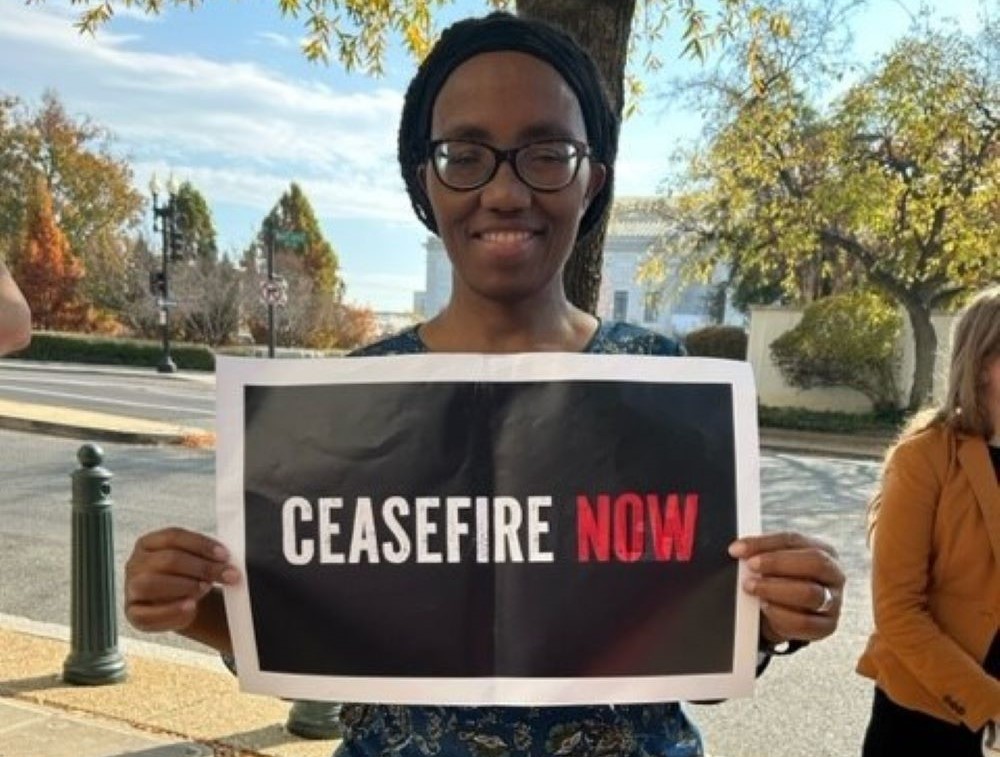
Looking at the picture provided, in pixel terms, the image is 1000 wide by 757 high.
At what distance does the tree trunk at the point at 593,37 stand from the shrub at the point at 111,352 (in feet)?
96.2

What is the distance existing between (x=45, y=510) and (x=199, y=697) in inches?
220

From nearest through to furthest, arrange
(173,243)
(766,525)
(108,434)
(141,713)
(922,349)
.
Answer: (141,713) < (766,525) < (108,434) < (922,349) < (173,243)

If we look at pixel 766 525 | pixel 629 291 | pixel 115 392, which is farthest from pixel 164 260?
pixel 629 291

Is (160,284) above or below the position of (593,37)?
below

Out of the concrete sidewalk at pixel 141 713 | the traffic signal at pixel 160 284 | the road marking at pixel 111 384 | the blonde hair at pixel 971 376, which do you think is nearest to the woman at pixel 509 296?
the blonde hair at pixel 971 376

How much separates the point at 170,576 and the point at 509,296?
59 centimetres

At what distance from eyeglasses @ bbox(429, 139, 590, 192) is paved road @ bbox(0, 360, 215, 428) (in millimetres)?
15484

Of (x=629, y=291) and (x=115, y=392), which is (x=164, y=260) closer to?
(x=115, y=392)

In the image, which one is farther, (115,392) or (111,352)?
(111,352)

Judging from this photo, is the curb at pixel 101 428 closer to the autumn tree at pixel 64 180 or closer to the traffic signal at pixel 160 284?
the traffic signal at pixel 160 284

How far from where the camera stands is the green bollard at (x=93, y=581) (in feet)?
14.8

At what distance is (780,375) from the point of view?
22578mm

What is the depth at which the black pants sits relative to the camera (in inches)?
93.4

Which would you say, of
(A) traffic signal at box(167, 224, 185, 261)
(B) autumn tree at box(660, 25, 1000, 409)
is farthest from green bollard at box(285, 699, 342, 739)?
(A) traffic signal at box(167, 224, 185, 261)
